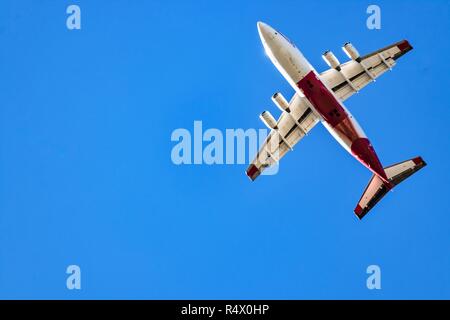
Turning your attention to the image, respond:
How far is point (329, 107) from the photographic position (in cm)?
5400

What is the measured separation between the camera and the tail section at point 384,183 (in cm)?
5578

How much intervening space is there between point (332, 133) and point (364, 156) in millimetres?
3209

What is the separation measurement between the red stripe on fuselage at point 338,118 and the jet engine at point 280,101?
111 inches

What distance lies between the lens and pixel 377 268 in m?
55.9

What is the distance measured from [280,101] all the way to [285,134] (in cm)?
331

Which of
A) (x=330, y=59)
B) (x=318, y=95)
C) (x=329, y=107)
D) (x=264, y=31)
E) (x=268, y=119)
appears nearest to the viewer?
(x=264, y=31)

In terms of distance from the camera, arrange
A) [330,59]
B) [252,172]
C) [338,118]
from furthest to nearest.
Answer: [252,172], [330,59], [338,118]

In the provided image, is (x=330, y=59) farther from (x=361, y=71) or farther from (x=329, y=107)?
(x=329, y=107)

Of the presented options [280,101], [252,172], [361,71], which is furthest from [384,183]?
[252,172]

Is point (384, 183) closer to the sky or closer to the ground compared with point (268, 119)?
closer to the ground
